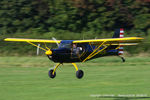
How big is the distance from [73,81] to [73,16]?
19.8 meters

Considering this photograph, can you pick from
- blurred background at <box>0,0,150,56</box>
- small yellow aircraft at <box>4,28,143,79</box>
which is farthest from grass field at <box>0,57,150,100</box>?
blurred background at <box>0,0,150,56</box>

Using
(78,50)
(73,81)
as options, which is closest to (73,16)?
(73,81)

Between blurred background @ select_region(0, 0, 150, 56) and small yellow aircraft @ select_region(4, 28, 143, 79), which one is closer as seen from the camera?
small yellow aircraft @ select_region(4, 28, 143, 79)

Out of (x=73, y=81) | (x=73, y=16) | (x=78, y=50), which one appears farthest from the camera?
(x=73, y=16)

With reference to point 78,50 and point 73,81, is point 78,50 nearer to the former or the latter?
point 78,50

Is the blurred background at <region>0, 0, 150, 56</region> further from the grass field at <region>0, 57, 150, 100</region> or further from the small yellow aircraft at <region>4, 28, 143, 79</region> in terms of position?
the small yellow aircraft at <region>4, 28, 143, 79</region>

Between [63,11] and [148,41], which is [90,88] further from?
[63,11]

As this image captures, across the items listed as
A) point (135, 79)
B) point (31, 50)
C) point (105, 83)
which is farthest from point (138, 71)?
point (31, 50)

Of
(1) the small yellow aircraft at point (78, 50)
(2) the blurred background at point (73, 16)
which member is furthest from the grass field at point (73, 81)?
(2) the blurred background at point (73, 16)

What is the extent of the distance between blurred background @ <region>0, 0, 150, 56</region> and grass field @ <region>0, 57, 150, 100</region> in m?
9.33

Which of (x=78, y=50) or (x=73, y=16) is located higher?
(x=73, y=16)

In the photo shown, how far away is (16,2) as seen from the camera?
40188 millimetres

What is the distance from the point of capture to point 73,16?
129 feet

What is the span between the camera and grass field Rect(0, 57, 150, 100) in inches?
650
